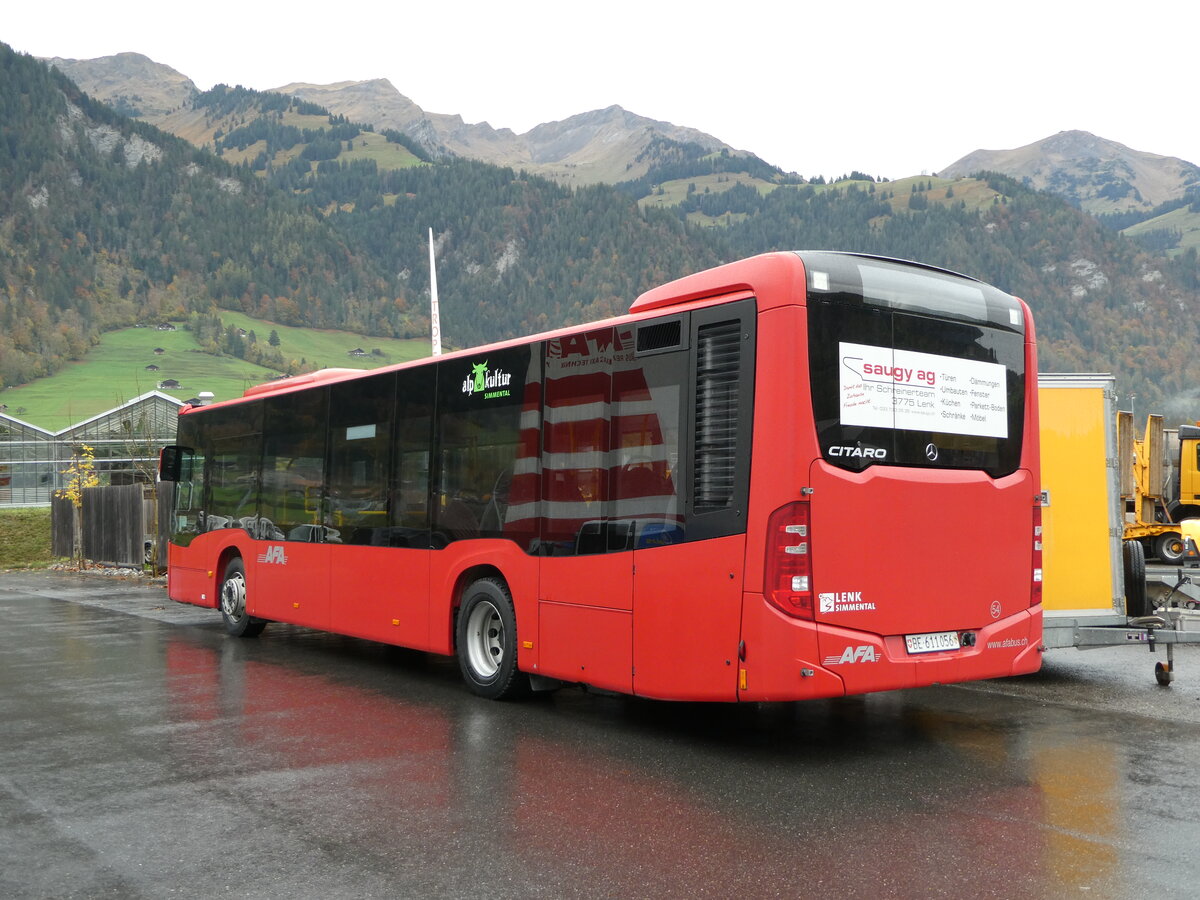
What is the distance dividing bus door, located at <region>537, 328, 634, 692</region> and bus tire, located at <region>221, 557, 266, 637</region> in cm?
635

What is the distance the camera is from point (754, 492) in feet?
22.3

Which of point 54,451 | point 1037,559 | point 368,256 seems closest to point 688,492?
point 1037,559

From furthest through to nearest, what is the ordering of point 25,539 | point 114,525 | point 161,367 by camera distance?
point 161,367 < point 25,539 < point 114,525

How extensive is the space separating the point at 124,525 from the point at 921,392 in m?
25.3

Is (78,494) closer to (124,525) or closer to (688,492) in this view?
(124,525)

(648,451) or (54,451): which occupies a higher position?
(54,451)

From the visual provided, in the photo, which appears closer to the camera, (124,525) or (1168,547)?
(1168,547)

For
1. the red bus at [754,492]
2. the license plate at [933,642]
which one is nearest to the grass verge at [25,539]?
the red bus at [754,492]

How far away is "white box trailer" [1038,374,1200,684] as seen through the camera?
9.90 meters

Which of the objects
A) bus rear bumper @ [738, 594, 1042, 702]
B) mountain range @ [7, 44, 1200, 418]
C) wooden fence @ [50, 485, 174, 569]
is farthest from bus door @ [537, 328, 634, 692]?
mountain range @ [7, 44, 1200, 418]

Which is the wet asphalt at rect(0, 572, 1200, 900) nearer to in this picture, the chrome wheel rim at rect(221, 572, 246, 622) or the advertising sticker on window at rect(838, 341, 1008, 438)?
the advertising sticker on window at rect(838, 341, 1008, 438)

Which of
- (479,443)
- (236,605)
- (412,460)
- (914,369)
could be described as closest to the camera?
(914,369)

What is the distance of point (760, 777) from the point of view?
666 centimetres

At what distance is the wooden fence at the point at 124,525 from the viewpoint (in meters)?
27.0
